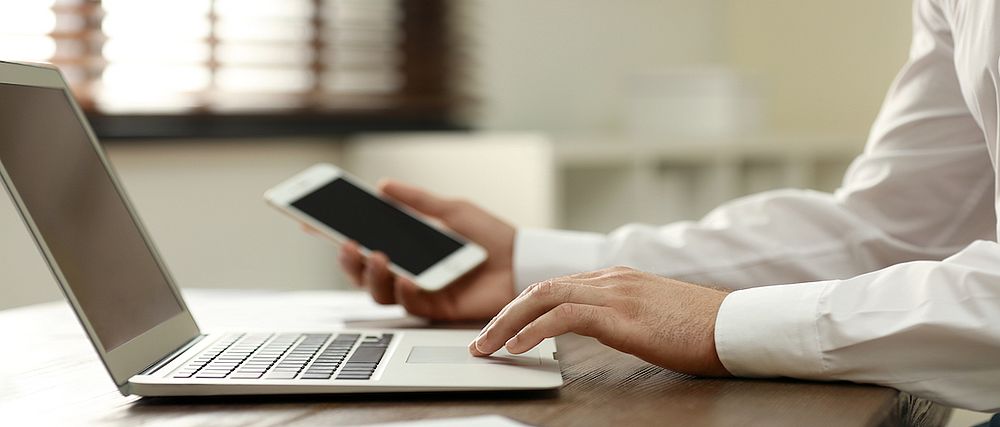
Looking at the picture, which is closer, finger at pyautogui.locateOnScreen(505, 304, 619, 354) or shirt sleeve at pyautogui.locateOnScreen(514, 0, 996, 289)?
finger at pyautogui.locateOnScreen(505, 304, 619, 354)

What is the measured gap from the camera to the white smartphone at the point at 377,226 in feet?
3.12

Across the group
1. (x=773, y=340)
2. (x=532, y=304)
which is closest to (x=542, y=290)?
(x=532, y=304)

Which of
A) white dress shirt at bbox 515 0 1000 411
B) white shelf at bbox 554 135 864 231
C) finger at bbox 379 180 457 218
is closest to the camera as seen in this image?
white dress shirt at bbox 515 0 1000 411

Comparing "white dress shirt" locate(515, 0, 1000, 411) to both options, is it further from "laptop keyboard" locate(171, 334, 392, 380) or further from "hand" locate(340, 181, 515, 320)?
"laptop keyboard" locate(171, 334, 392, 380)

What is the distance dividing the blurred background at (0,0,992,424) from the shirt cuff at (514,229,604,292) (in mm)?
671

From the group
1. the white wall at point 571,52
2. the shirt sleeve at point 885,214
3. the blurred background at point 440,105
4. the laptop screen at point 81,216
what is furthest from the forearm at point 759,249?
the white wall at point 571,52

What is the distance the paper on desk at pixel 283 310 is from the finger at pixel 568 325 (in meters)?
0.27

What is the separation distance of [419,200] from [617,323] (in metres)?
0.46

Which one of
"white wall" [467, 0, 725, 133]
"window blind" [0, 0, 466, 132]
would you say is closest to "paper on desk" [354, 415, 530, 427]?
"window blind" [0, 0, 466, 132]

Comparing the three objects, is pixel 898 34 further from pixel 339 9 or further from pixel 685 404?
pixel 685 404

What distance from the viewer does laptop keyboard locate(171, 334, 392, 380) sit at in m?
0.60

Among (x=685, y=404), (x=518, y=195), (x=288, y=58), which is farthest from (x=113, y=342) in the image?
(x=288, y=58)

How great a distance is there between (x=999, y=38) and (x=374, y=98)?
1.60 meters

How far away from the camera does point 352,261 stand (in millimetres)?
981
